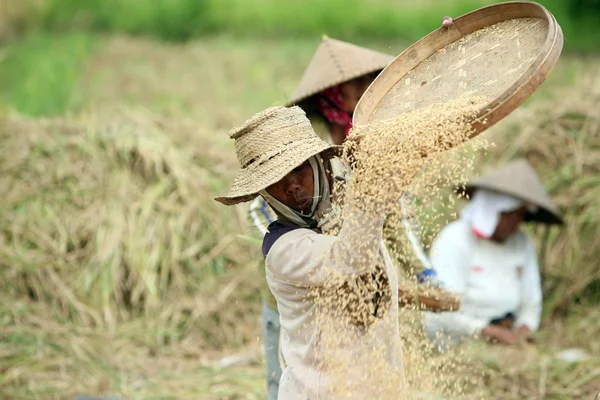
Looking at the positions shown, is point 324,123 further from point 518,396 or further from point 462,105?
point 518,396

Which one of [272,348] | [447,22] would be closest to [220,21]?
[272,348]

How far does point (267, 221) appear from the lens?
2.89m

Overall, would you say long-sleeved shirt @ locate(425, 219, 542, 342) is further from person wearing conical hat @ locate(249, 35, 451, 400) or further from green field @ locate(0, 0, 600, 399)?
person wearing conical hat @ locate(249, 35, 451, 400)

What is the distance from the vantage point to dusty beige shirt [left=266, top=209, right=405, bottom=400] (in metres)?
2.17

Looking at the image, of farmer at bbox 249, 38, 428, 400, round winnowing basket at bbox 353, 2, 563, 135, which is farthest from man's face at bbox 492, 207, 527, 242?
round winnowing basket at bbox 353, 2, 563, 135

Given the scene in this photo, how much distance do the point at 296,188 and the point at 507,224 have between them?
292cm

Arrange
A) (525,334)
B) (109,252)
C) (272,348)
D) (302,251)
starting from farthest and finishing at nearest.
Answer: (109,252) < (525,334) < (272,348) < (302,251)

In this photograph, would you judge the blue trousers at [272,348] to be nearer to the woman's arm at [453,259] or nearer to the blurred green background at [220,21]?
the woman's arm at [453,259]

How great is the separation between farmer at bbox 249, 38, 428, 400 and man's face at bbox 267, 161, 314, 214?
852mm

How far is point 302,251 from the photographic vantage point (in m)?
2.20

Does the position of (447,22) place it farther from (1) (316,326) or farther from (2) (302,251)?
(1) (316,326)

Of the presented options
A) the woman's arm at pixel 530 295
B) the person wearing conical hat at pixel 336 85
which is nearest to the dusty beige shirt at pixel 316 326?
the person wearing conical hat at pixel 336 85

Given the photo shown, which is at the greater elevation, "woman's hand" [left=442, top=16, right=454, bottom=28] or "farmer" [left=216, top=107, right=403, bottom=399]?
"woman's hand" [left=442, top=16, right=454, bottom=28]

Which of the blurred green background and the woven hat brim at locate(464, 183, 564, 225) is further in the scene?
the blurred green background
